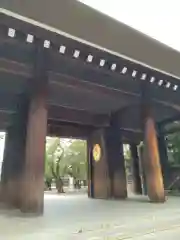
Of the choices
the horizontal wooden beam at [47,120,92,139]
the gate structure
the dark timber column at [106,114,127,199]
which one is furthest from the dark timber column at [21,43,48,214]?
the dark timber column at [106,114,127,199]

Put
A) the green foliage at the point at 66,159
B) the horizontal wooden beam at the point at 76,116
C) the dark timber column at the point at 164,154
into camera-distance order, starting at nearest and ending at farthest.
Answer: the horizontal wooden beam at the point at 76,116 → the dark timber column at the point at 164,154 → the green foliage at the point at 66,159

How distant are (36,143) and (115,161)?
495 cm

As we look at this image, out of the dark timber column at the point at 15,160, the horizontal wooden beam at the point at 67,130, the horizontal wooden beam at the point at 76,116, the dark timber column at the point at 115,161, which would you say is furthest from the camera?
the horizontal wooden beam at the point at 67,130

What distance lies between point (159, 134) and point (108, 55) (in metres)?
7.04

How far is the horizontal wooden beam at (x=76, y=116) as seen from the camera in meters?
9.21

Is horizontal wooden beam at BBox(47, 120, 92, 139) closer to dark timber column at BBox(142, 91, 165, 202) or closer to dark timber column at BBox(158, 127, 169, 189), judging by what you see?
dark timber column at BBox(142, 91, 165, 202)

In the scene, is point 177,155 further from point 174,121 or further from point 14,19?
point 14,19

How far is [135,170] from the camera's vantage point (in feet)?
45.0

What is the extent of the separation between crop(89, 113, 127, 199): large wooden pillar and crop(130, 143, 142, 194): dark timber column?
11.4ft

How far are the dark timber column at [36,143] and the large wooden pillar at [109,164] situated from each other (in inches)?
175

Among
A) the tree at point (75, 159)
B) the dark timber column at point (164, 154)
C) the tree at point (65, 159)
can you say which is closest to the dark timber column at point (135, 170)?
the dark timber column at point (164, 154)

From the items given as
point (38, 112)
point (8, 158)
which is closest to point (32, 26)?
point (38, 112)

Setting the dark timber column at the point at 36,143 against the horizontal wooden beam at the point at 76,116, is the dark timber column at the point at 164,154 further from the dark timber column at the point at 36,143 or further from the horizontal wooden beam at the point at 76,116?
the dark timber column at the point at 36,143

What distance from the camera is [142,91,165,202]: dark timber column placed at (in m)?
7.88
